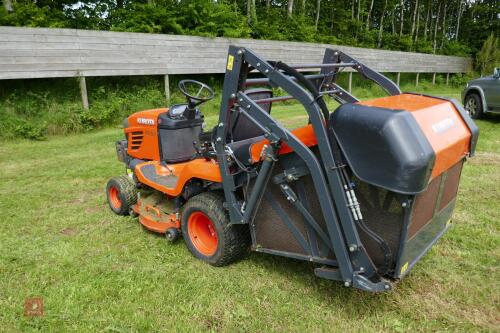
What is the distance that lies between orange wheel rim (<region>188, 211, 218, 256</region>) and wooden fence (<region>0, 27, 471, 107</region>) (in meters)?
6.42

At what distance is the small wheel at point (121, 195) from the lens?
418 centimetres

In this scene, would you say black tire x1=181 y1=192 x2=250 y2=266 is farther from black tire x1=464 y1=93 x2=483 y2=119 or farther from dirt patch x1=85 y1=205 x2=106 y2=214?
black tire x1=464 y1=93 x2=483 y2=119

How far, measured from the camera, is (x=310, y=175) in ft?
8.23

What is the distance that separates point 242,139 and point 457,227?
2236mm

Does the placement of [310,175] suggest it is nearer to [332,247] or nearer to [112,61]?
[332,247]

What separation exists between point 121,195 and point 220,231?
157 centimetres

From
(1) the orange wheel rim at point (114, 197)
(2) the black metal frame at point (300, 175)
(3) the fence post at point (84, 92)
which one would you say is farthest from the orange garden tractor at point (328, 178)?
(3) the fence post at point (84, 92)

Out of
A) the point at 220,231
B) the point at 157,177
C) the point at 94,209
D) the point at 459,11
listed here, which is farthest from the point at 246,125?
the point at 459,11

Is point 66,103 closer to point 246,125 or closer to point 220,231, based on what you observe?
point 246,125

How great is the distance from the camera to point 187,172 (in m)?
3.34

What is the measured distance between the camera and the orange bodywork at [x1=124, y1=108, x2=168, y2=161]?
4.07m

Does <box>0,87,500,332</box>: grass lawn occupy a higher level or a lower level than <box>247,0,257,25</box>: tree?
lower

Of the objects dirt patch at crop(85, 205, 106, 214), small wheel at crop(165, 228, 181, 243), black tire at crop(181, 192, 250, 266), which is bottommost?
dirt patch at crop(85, 205, 106, 214)

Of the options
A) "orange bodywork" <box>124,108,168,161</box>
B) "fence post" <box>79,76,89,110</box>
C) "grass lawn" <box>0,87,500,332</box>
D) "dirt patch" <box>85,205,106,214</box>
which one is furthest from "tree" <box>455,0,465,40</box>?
"dirt patch" <box>85,205,106,214</box>
